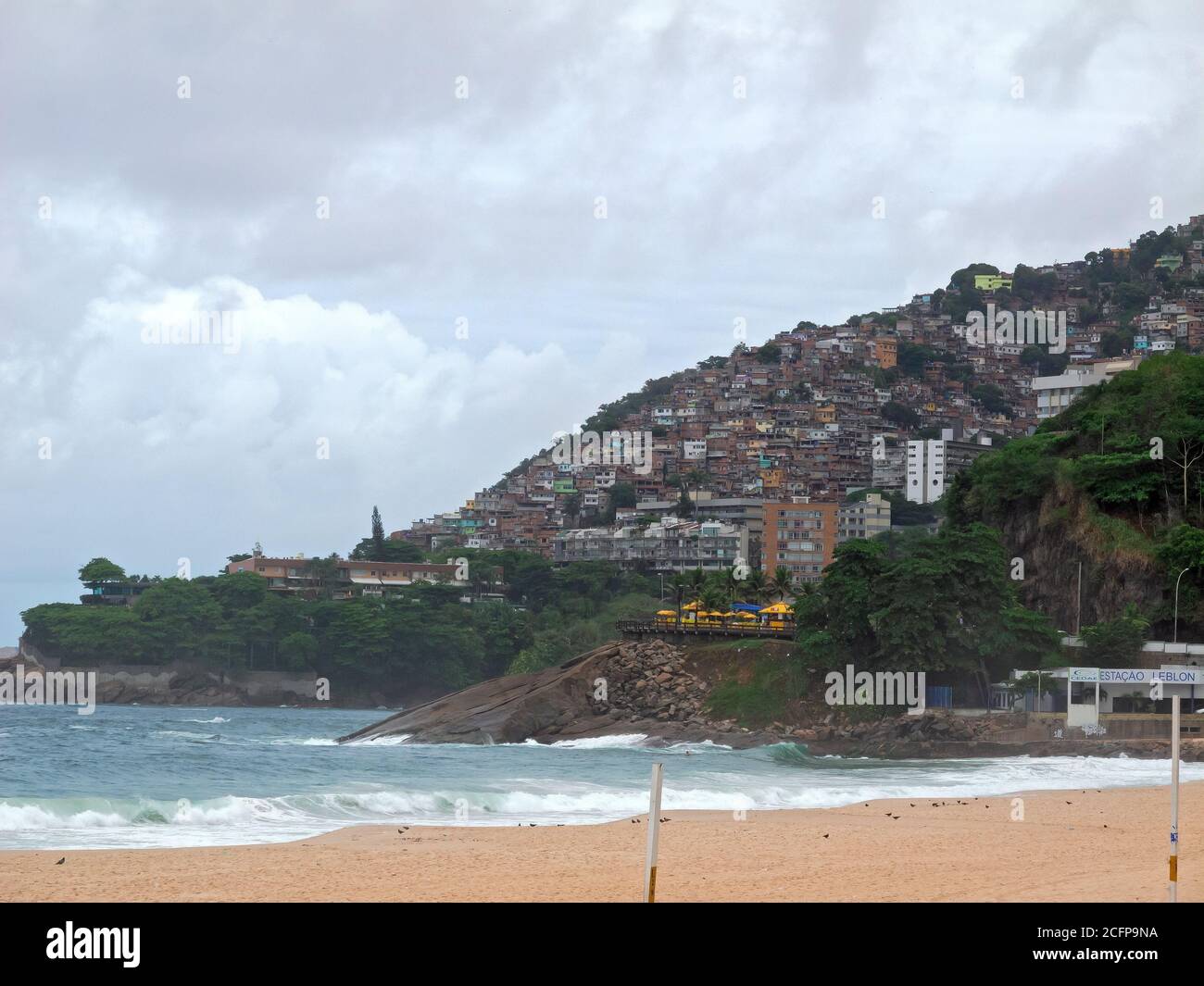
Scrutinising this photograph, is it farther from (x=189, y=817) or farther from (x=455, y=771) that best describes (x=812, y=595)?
(x=189, y=817)

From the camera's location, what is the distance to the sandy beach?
52.4ft

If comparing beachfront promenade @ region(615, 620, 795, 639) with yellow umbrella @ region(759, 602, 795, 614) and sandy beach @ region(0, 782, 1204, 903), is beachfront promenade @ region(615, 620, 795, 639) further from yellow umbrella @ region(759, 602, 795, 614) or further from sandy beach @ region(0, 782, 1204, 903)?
sandy beach @ region(0, 782, 1204, 903)

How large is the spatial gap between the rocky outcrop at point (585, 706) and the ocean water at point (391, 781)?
2339 mm

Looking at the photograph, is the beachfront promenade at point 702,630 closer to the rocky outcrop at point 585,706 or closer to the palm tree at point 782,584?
the rocky outcrop at point 585,706

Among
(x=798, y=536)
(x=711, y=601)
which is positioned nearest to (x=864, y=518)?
(x=798, y=536)

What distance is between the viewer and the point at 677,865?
18828 mm

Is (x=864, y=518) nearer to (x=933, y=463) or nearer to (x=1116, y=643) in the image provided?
(x=933, y=463)

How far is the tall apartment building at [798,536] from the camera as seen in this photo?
5221 inches

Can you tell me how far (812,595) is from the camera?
65.4m

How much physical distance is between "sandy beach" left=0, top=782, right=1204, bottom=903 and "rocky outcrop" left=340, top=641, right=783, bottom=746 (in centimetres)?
3918
